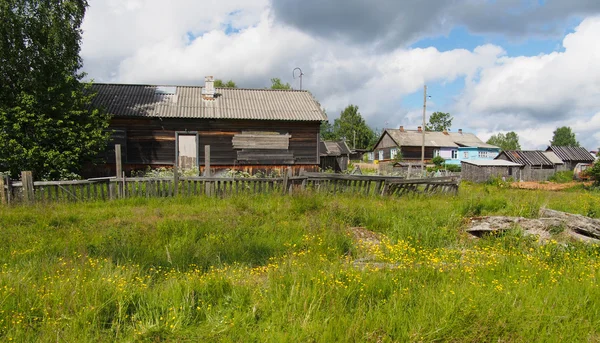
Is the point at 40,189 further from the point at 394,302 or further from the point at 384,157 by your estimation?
the point at 384,157

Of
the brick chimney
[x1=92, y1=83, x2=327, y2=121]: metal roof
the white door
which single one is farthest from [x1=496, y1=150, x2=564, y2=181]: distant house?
the white door

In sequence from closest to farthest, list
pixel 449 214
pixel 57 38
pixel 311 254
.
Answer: pixel 311 254, pixel 449 214, pixel 57 38

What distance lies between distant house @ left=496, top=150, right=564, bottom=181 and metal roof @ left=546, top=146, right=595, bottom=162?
72.0 inches

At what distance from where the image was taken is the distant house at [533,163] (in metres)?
37.1

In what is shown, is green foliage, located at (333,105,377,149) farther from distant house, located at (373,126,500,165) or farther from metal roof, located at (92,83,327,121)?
metal roof, located at (92,83,327,121)

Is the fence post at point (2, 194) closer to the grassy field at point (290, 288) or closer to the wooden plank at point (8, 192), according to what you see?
the wooden plank at point (8, 192)

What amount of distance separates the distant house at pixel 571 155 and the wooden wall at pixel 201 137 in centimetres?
4782

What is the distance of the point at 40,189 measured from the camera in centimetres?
950

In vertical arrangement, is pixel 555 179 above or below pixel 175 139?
below

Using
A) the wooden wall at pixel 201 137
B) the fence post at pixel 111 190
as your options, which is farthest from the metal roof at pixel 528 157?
the fence post at pixel 111 190

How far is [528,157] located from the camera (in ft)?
144

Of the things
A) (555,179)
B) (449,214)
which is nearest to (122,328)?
(449,214)

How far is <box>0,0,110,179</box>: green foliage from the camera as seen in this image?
12.3m

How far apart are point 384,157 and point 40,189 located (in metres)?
56.4
